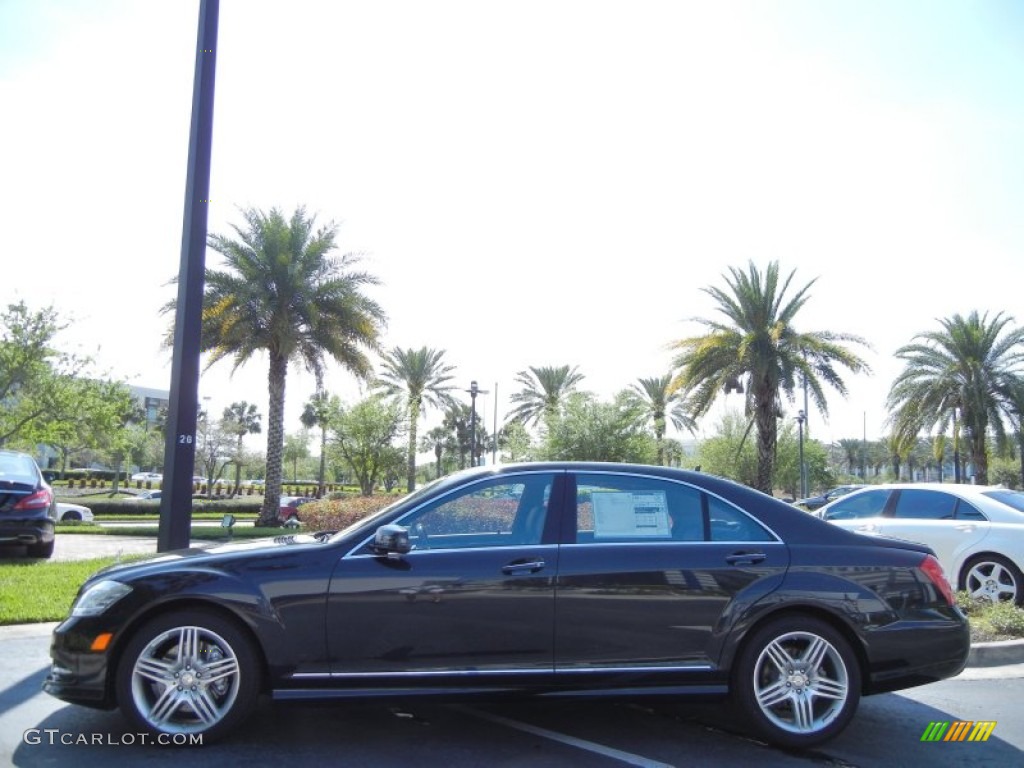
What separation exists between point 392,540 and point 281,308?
2163cm

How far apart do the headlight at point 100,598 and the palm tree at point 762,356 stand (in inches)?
824

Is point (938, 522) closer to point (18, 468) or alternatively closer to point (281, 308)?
point (18, 468)

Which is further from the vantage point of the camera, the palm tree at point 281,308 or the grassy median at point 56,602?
the palm tree at point 281,308

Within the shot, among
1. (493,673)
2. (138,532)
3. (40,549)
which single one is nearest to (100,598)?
(493,673)

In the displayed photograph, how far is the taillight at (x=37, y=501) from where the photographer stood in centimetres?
1049

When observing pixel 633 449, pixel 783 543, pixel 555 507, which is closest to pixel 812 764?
pixel 783 543

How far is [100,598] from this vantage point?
434 cm

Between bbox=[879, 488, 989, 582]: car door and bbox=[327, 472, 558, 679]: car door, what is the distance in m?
5.68

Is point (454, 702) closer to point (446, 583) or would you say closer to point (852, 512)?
point (446, 583)

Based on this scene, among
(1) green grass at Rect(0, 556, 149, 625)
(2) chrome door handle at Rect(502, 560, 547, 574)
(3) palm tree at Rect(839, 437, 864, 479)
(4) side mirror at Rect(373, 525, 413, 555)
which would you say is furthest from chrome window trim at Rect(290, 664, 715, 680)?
(3) palm tree at Rect(839, 437, 864, 479)

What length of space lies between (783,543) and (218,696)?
322 centimetres

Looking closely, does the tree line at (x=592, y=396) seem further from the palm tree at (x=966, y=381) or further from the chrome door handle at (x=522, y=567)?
the chrome door handle at (x=522, y=567)

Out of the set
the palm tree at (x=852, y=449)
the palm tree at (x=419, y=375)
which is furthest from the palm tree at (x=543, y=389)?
the palm tree at (x=852, y=449)

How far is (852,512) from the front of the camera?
980 cm
